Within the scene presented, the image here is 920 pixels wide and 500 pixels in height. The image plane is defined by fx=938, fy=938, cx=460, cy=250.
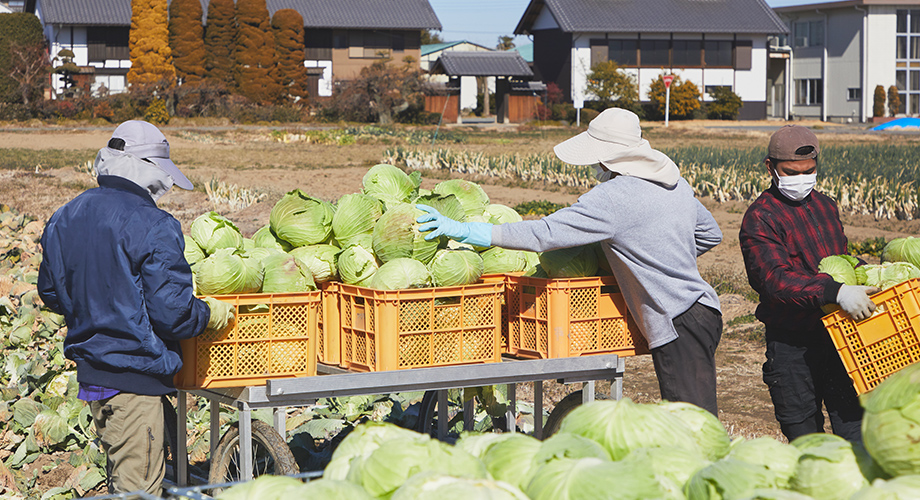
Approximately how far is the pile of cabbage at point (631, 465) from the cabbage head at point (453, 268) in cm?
189

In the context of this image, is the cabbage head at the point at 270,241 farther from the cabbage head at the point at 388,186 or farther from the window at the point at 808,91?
the window at the point at 808,91

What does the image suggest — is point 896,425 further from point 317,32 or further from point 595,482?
point 317,32

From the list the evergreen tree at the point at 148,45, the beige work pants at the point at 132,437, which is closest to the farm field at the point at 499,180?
the beige work pants at the point at 132,437

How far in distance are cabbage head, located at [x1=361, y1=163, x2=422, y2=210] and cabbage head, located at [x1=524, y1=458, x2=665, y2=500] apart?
2849 mm

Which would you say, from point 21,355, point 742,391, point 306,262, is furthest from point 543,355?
point 21,355

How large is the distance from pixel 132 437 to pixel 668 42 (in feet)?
157

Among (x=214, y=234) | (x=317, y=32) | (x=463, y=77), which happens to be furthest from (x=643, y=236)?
(x=463, y=77)

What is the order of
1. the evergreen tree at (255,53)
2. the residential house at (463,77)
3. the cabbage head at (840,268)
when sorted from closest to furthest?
the cabbage head at (840,268), the evergreen tree at (255,53), the residential house at (463,77)

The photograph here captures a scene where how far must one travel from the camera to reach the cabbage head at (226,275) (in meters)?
3.69

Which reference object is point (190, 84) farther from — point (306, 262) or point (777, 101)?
point (306, 262)

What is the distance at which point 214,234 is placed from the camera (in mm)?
4168

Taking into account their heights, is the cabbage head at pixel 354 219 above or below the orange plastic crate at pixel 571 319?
above

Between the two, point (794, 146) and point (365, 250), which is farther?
point (365, 250)

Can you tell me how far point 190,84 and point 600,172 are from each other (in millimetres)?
39651
